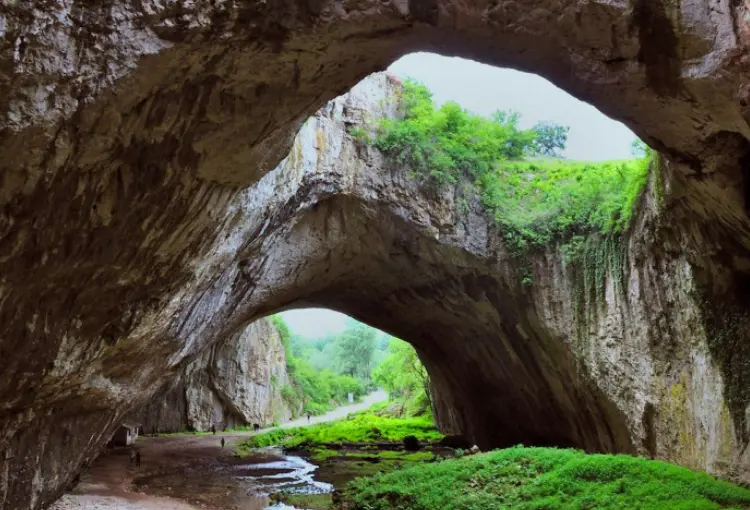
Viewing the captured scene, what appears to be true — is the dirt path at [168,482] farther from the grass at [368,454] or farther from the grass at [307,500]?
the grass at [368,454]

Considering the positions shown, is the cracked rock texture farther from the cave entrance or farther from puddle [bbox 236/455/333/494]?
the cave entrance

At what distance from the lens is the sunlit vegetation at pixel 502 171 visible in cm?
1294

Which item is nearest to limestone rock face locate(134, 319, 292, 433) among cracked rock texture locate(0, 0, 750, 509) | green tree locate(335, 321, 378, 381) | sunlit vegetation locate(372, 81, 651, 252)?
cracked rock texture locate(0, 0, 750, 509)

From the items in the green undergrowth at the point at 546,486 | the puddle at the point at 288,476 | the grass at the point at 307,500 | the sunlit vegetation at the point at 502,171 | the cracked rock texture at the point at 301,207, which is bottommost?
the puddle at the point at 288,476

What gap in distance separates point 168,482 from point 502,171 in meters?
11.6

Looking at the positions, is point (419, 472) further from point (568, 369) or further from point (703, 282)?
point (703, 282)

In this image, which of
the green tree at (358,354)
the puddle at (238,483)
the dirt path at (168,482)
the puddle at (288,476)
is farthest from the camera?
the green tree at (358,354)

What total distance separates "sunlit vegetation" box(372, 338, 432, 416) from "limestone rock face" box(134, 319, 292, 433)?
7.86 meters

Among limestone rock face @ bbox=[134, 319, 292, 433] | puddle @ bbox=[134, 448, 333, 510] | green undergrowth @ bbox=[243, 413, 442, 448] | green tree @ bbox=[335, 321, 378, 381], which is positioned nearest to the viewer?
puddle @ bbox=[134, 448, 333, 510]

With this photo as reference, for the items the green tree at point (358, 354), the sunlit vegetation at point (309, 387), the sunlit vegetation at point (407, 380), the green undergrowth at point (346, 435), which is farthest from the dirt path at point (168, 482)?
the green tree at point (358, 354)

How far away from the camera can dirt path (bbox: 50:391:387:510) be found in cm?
1049

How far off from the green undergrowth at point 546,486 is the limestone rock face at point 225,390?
18.0 m

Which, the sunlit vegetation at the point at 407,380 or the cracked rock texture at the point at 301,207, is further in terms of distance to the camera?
the sunlit vegetation at the point at 407,380

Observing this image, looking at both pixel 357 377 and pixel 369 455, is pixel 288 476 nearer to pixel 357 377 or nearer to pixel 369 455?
pixel 369 455
